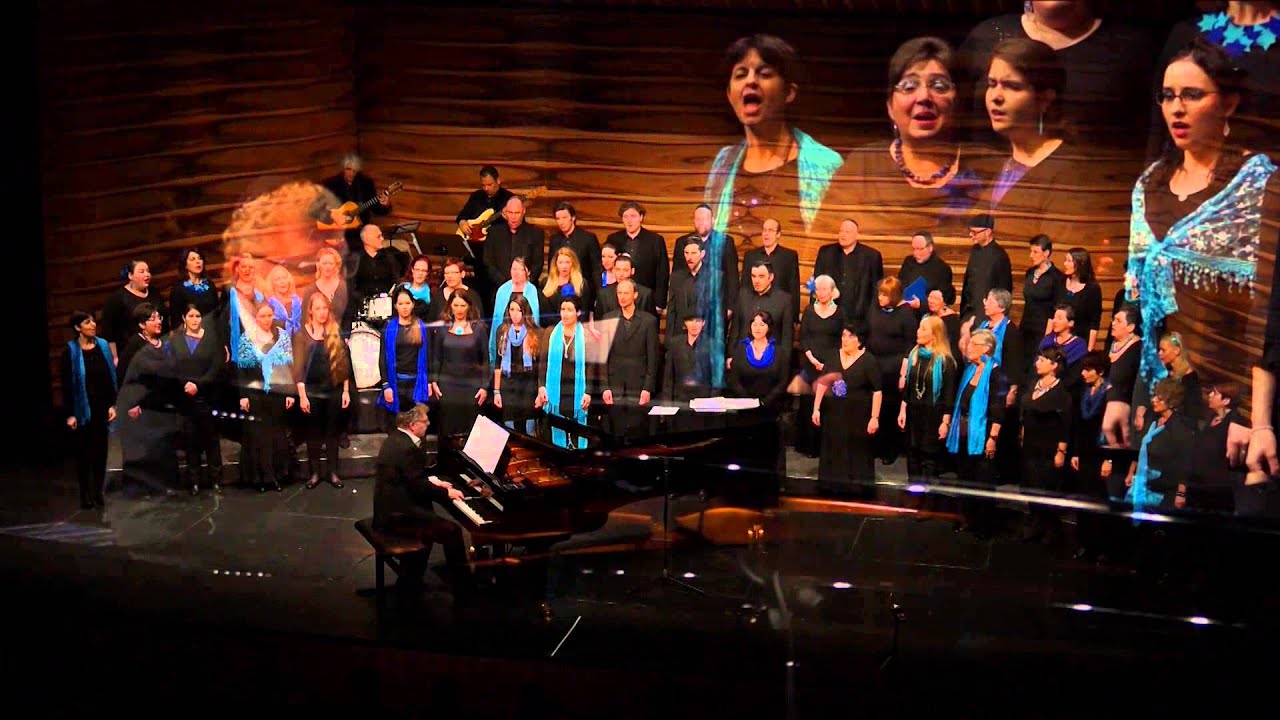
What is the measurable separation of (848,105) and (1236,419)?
3159 millimetres

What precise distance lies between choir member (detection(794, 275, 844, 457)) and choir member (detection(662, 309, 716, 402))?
54 centimetres

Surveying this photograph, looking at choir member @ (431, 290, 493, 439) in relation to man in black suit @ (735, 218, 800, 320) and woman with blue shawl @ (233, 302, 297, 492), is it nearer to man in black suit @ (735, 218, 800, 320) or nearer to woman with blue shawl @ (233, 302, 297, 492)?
woman with blue shawl @ (233, 302, 297, 492)

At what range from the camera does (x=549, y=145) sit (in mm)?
9477

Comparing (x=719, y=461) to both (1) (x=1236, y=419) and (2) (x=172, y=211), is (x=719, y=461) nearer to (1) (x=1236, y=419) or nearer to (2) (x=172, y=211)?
(1) (x=1236, y=419)

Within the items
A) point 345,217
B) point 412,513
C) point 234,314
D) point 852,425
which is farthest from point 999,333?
point 345,217

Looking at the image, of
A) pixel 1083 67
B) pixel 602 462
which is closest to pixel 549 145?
pixel 1083 67

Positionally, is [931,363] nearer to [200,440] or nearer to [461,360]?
[461,360]

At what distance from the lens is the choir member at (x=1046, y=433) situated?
6.66 metres

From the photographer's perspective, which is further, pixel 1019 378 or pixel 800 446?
pixel 800 446

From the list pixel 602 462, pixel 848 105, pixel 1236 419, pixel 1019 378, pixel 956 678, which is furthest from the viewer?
pixel 848 105

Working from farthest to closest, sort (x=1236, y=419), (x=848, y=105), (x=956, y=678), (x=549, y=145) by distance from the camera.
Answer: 1. (x=549, y=145)
2. (x=848, y=105)
3. (x=1236, y=419)
4. (x=956, y=678)

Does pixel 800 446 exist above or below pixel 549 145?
below

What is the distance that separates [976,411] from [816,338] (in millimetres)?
1001

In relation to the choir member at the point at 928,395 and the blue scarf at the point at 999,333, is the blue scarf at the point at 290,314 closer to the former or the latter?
the choir member at the point at 928,395
